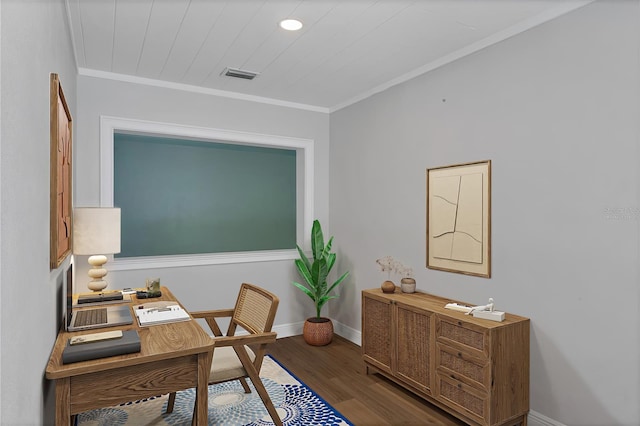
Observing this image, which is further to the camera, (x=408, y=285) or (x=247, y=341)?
(x=408, y=285)

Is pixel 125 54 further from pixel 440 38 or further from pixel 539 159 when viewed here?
pixel 539 159

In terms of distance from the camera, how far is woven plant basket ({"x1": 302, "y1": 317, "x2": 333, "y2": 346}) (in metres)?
3.95

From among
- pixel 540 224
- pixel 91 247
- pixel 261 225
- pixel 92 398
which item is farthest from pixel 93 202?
pixel 540 224

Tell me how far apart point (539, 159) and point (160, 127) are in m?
3.02

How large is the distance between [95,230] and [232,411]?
1.51m

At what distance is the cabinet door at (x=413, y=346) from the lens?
108 inches

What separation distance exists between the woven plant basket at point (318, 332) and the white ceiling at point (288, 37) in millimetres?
2284

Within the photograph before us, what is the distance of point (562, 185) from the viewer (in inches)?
91.8

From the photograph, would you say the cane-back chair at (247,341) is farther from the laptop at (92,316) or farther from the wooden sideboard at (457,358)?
the wooden sideboard at (457,358)

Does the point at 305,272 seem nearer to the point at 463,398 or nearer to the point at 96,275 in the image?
the point at 96,275

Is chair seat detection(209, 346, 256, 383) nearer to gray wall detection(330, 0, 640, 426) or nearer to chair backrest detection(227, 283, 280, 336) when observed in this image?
chair backrest detection(227, 283, 280, 336)

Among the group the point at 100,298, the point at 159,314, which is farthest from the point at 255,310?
the point at 100,298

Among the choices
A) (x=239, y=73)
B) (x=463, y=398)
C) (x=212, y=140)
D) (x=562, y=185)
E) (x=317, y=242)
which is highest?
(x=239, y=73)

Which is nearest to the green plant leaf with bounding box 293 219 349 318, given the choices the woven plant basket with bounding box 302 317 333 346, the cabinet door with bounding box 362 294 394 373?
the woven plant basket with bounding box 302 317 333 346
